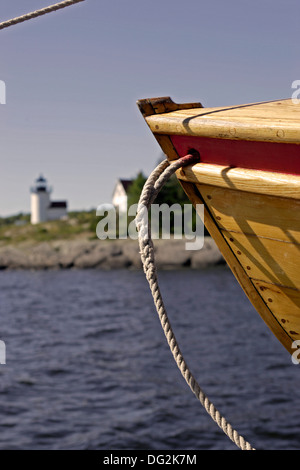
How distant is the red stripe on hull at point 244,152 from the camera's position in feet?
7.56

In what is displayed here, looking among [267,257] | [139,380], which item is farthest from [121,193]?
[267,257]

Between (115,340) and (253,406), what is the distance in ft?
27.8

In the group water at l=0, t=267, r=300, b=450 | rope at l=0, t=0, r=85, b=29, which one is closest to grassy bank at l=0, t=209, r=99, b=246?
water at l=0, t=267, r=300, b=450

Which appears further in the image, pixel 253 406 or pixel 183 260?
pixel 183 260

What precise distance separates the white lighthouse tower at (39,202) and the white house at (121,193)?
11.6 meters

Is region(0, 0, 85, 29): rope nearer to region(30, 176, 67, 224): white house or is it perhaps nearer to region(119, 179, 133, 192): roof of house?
region(119, 179, 133, 192): roof of house

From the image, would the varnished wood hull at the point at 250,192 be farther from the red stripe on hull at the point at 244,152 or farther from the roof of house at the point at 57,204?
the roof of house at the point at 57,204

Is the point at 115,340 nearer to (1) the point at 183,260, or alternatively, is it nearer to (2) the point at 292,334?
(2) the point at 292,334

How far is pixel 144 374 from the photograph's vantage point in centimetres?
1478

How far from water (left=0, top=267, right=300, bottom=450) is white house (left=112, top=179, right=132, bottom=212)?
28404 mm

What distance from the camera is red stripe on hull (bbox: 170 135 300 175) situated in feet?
7.56

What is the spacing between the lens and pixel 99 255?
47.7 meters

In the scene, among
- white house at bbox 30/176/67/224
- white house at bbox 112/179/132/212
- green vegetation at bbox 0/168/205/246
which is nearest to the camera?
green vegetation at bbox 0/168/205/246
